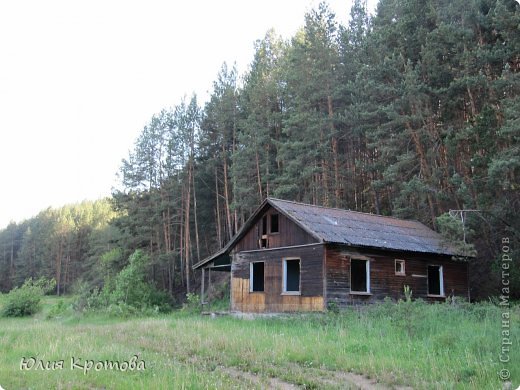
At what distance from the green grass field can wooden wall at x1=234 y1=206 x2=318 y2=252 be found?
5.52 metres

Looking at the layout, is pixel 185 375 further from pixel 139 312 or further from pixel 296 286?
pixel 139 312

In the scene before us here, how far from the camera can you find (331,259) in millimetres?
18375

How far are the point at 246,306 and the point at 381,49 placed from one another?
1547 cm

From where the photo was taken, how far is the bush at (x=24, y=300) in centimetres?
2764

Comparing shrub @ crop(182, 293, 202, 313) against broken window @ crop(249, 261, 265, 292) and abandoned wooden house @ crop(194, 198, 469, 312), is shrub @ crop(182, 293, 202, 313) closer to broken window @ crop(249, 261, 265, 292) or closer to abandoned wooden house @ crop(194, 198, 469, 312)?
abandoned wooden house @ crop(194, 198, 469, 312)

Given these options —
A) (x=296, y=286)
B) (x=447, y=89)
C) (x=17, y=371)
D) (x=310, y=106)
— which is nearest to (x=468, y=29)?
(x=447, y=89)

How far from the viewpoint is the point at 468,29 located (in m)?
21.4

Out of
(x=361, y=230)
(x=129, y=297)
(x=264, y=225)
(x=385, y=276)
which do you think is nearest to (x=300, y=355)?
(x=385, y=276)

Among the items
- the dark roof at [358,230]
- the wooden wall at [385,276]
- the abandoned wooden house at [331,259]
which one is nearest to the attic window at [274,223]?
the abandoned wooden house at [331,259]

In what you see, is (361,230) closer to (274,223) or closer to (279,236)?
(279,236)

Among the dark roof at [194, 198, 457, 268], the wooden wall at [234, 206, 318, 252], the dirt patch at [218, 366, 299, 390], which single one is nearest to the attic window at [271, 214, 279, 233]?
the wooden wall at [234, 206, 318, 252]

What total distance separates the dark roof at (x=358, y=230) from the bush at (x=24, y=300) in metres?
13.2

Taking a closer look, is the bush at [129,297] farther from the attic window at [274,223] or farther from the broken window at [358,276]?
the broken window at [358,276]

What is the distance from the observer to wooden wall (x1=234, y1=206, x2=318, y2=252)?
63.9 feet
